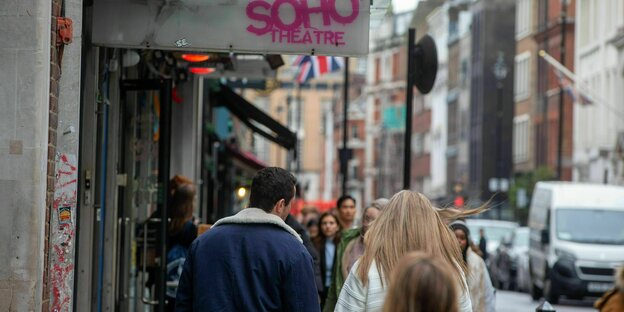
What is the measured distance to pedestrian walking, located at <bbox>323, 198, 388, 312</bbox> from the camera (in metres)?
11.6

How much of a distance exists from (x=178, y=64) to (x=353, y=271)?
943 centimetres

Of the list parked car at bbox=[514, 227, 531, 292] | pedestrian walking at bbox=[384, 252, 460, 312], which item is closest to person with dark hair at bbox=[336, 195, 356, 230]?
pedestrian walking at bbox=[384, 252, 460, 312]

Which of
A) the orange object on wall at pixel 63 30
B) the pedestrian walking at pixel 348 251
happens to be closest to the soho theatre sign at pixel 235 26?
the pedestrian walking at pixel 348 251

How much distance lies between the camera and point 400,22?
145m

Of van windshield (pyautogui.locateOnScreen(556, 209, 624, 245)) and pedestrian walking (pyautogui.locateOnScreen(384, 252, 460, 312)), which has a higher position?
pedestrian walking (pyautogui.locateOnScreen(384, 252, 460, 312))

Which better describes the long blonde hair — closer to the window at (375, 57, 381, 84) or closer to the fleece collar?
the fleece collar

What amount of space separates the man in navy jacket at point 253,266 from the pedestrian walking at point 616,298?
1.48 metres

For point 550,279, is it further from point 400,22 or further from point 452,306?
point 400,22

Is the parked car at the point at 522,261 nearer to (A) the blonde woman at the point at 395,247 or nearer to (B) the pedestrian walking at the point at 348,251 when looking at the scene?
(B) the pedestrian walking at the point at 348,251

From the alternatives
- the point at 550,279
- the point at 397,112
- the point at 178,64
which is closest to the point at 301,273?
the point at 178,64

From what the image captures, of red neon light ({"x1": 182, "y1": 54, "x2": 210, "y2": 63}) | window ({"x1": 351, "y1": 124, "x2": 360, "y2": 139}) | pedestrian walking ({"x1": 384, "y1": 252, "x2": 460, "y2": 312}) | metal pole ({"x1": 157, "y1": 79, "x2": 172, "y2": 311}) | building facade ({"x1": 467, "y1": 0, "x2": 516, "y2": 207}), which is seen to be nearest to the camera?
pedestrian walking ({"x1": 384, "y1": 252, "x2": 460, "y2": 312})

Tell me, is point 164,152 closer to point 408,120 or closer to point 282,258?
point 408,120

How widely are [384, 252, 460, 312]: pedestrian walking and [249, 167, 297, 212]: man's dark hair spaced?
2556 millimetres

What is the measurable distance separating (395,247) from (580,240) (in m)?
25.4
